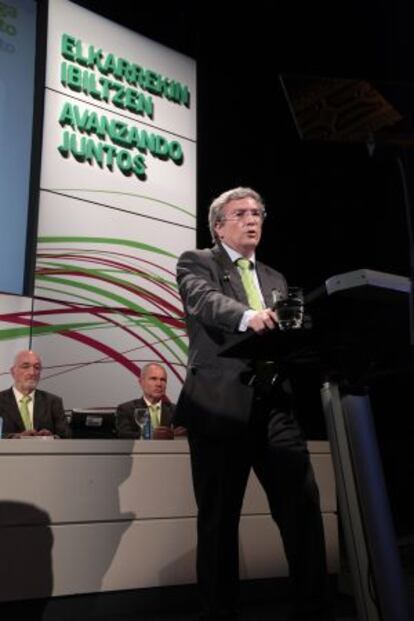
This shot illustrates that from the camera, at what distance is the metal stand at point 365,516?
1.28m

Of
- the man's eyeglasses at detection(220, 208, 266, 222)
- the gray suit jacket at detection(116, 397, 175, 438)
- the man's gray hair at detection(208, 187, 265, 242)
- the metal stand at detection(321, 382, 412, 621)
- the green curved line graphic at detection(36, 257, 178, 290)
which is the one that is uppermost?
the green curved line graphic at detection(36, 257, 178, 290)

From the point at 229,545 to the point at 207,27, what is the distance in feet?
15.4

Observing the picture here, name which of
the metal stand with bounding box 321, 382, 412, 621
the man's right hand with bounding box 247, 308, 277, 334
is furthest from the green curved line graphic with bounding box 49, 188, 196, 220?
the metal stand with bounding box 321, 382, 412, 621

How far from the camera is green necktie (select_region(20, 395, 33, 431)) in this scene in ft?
14.1

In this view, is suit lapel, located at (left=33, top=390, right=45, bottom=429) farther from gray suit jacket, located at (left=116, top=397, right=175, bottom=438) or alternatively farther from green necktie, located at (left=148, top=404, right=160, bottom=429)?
green necktie, located at (left=148, top=404, right=160, bottom=429)

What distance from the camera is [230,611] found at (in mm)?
1764

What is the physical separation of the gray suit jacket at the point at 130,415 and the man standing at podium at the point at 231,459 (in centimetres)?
257

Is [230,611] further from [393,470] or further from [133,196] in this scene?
[393,470]

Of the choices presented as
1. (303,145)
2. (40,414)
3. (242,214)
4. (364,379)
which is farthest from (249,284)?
(303,145)

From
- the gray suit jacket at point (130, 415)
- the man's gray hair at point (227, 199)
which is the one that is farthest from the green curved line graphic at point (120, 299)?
the man's gray hair at point (227, 199)

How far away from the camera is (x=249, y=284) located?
1.98 meters

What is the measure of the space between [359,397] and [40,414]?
3303 millimetres

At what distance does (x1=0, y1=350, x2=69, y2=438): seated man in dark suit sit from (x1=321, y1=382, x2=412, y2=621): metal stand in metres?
3.19

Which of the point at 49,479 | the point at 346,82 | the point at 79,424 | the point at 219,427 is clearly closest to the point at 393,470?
the point at 79,424
